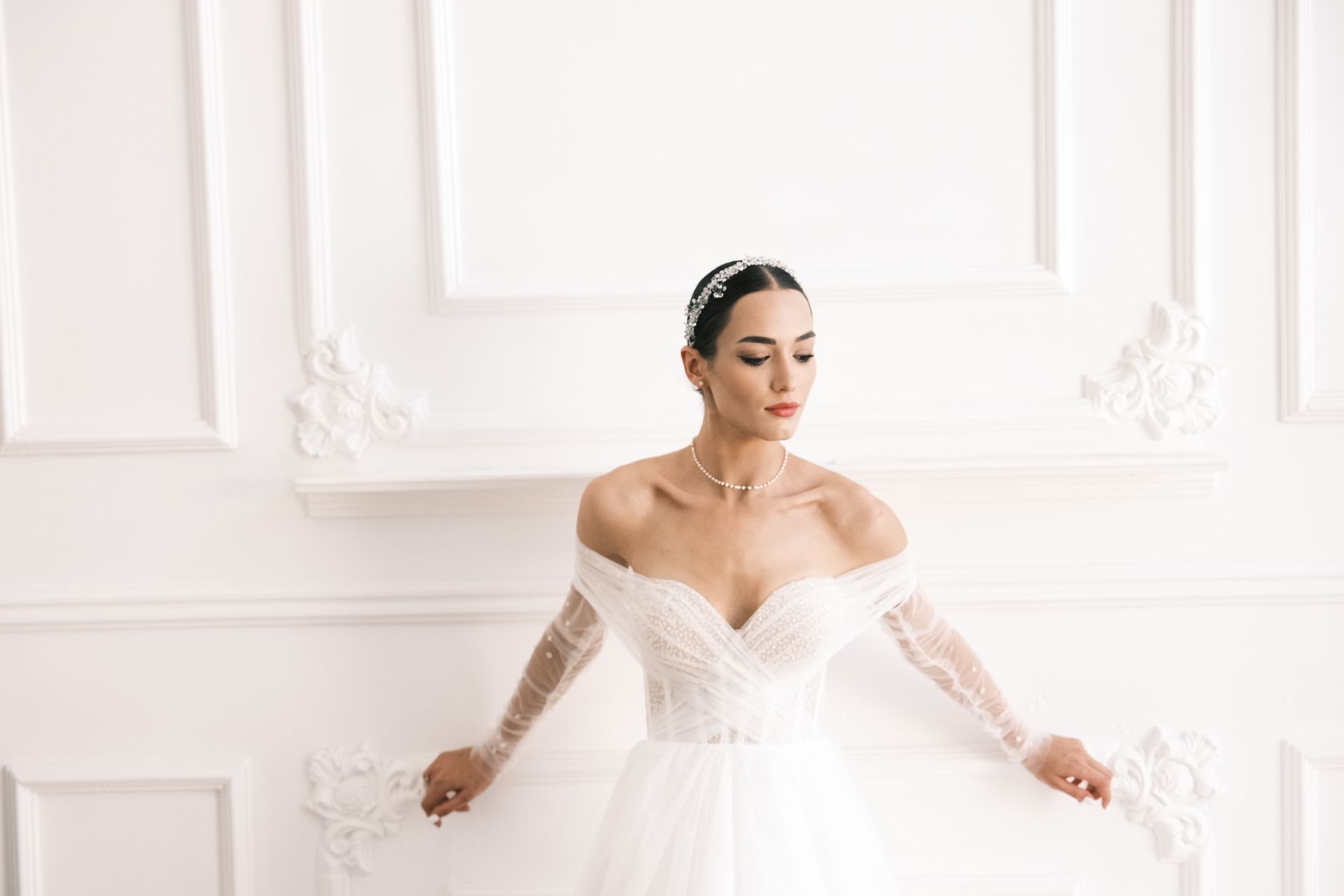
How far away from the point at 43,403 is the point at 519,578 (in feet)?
3.85

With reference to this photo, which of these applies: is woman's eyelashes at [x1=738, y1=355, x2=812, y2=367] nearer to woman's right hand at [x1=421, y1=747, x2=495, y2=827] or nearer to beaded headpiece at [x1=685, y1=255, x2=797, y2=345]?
beaded headpiece at [x1=685, y1=255, x2=797, y2=345]

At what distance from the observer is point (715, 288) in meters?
1.81

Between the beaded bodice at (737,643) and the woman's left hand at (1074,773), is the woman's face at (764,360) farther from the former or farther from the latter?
the woman's left hand at (1074,773)

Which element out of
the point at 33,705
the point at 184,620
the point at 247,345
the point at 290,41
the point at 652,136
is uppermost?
the point at 290,41

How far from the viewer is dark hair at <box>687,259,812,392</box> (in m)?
1.79

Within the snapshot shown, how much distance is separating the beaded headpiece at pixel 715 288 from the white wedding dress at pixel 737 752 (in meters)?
0.46

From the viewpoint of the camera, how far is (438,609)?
232 centimetres

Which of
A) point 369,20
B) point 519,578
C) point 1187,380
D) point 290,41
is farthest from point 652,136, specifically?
point 1187,380

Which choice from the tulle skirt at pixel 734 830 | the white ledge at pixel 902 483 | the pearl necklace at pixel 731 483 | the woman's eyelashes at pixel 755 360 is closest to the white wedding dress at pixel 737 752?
the tulle skirt at pixel 734 830

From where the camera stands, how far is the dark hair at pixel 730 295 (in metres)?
1.79

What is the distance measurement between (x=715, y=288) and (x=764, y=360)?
159 millimetres

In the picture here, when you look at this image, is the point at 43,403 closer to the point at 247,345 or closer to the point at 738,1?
the point at 247,345

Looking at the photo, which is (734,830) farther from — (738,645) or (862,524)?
(862,524)

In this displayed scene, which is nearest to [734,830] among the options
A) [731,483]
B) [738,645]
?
[738,645]
